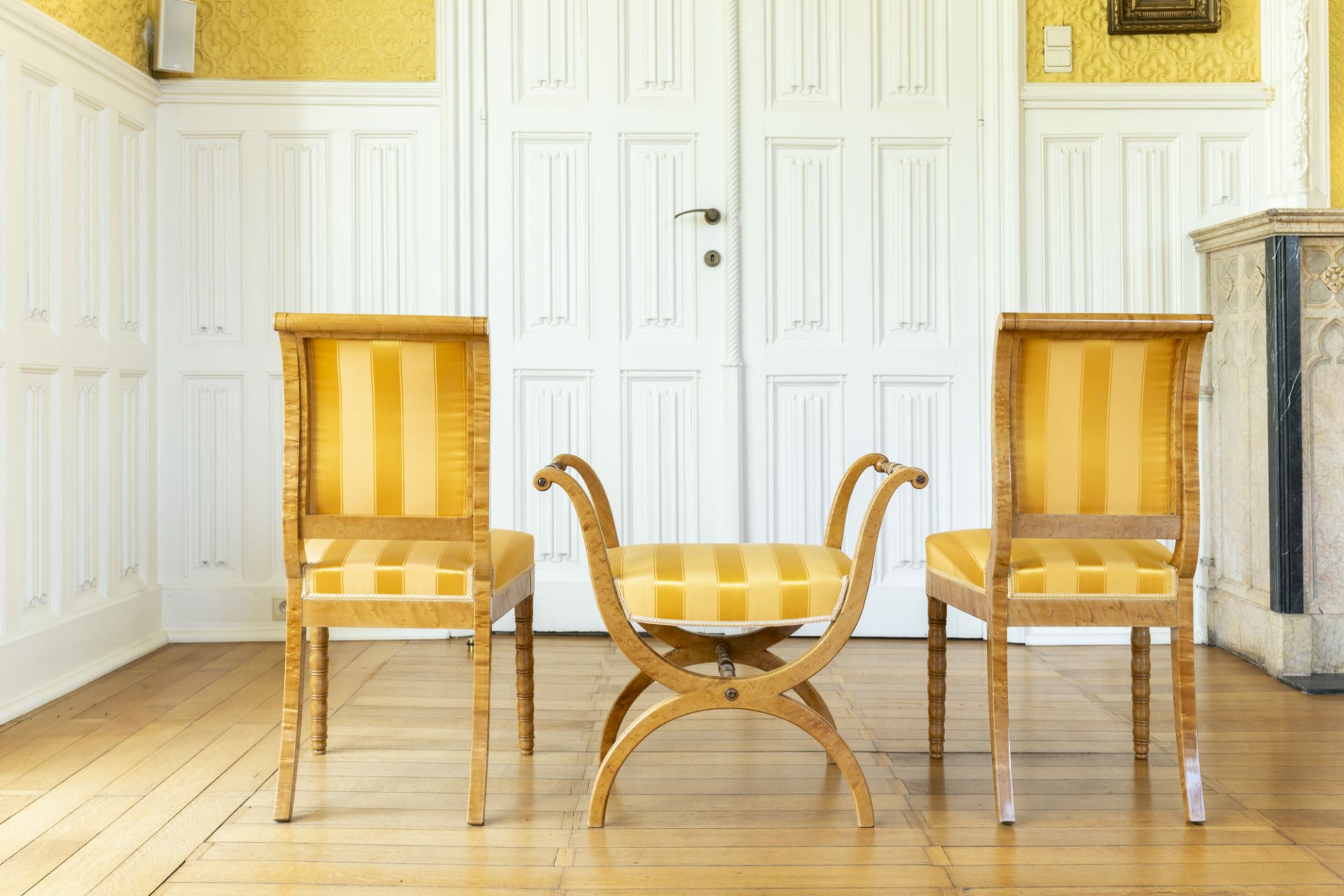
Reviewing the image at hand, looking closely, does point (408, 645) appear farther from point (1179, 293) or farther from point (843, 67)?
point (1179, 293)

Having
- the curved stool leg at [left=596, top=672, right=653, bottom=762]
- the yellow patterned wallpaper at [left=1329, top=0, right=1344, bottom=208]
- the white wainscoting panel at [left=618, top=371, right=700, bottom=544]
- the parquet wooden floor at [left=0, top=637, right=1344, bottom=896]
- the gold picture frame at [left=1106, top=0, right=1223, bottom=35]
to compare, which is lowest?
the parquet wooden floor at [left=0, top=637, right=1344, bottom=896]

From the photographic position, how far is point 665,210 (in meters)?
3.68

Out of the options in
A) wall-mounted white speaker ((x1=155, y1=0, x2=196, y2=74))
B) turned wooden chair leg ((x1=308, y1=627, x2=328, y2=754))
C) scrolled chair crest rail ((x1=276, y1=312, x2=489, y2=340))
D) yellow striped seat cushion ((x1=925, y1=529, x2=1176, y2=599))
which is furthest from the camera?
wall-mounted white speaker ((x1=155, y1=0, x2=196, y2=74))

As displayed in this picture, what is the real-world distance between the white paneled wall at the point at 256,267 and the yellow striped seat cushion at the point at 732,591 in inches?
76.6

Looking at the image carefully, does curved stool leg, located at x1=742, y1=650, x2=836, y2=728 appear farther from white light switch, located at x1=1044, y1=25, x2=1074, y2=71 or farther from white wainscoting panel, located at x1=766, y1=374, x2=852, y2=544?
white light switch, located at x1=1044, y1=25, x2=1074, y2=71

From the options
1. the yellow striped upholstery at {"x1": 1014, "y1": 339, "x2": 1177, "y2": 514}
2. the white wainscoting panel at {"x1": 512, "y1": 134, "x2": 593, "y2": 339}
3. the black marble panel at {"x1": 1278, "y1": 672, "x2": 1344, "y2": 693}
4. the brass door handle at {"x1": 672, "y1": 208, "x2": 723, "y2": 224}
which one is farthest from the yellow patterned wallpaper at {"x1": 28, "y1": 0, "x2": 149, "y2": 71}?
the black marble panel at {"x1": 1278, "y1": 672, "x2": 1344, "y2": 693}

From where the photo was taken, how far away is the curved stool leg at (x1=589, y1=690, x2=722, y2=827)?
1965 mm

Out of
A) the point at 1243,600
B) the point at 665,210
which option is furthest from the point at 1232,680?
the point at 665,210

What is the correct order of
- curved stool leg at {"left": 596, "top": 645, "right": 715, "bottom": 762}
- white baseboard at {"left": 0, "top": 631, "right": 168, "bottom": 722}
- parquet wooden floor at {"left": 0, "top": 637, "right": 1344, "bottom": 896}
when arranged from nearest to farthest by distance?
1. parquet wooden floor at {"left": 0, "top": 637, "right": 1344, "bottom": 896}
2. curved stool leg at {"left": 596, "top": 645, "right": 715, "bottom": 762}
3. white baseboard at {"left": 0, "top": 631, "right": 168, "bottom": 722}

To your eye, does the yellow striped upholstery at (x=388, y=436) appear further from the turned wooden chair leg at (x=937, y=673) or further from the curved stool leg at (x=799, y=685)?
the turned wooden chair leg at (x=937, y=673)

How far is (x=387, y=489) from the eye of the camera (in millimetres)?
1990

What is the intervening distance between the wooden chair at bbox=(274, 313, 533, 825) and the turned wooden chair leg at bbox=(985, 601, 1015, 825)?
95 centimetres

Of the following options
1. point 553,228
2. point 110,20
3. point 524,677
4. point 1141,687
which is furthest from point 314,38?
point 1141,687

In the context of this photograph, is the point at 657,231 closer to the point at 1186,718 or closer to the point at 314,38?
the point at 314,38
